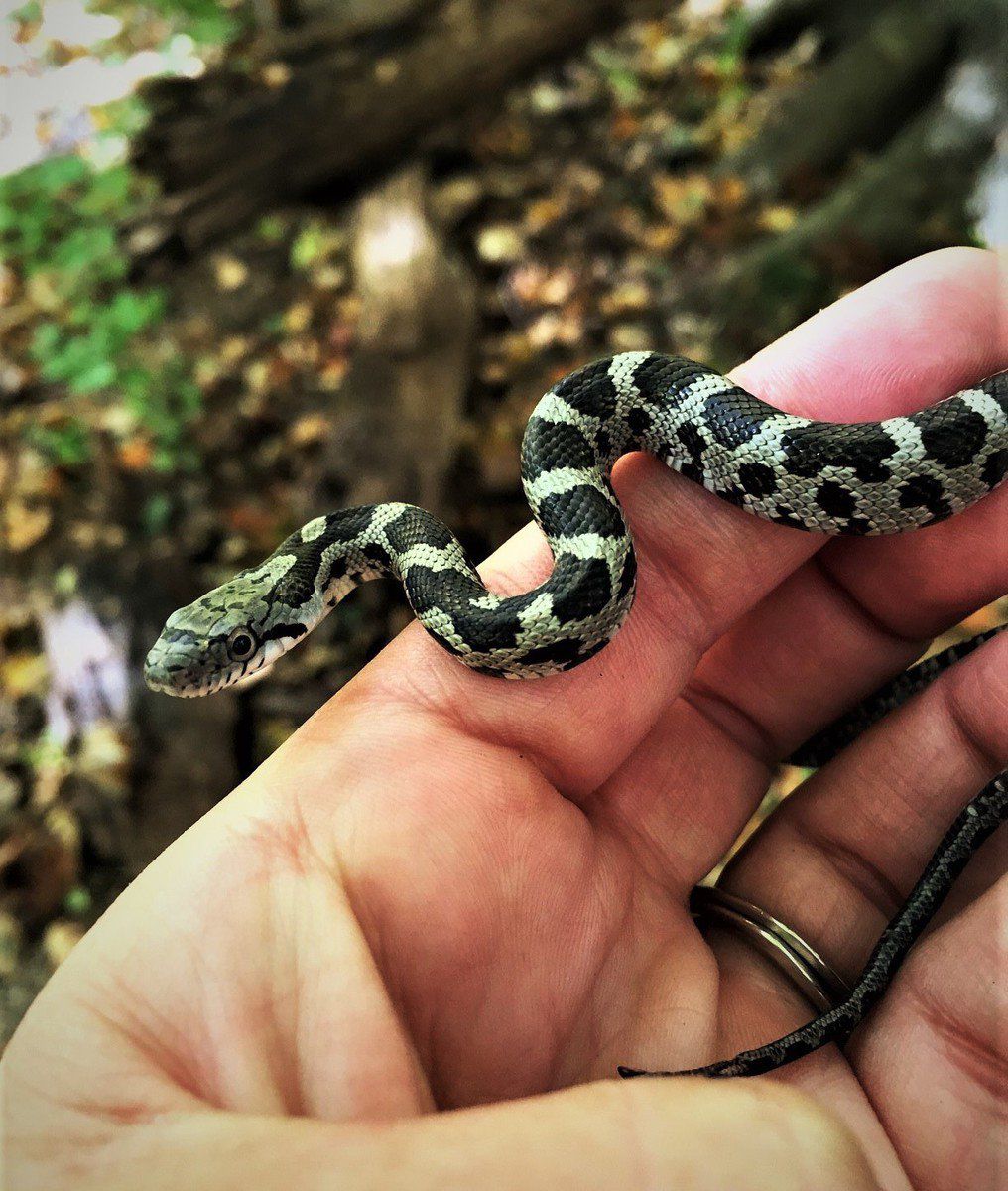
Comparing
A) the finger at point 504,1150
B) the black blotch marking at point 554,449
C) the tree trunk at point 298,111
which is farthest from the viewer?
the tree trunk at point 298,111

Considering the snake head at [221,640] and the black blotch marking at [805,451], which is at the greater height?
the snake head at [221,640]

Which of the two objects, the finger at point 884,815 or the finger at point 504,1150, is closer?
the finger at point 504,1150

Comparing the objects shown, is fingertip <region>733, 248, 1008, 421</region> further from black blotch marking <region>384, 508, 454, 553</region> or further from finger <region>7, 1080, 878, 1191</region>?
finger <region>7, 1080, 878, 1191</region>

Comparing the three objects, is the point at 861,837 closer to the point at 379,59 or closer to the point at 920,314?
the point at 920,314

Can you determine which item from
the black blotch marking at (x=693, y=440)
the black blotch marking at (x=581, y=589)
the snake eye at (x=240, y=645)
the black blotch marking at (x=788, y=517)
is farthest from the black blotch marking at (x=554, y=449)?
the snake eye at (x=240, y=645)

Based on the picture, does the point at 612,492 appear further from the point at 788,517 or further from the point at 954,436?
the point at 954,436

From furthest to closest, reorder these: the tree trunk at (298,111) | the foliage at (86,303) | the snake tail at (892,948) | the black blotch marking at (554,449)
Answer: the tree trunk at (298,111) < the foliage at (86,303) < the black blotch marking at (554,449) < the snake tail at (892,948)

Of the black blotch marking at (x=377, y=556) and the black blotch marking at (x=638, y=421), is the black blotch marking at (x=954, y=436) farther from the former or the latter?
the black blotch marking at (x=377, y=556)
